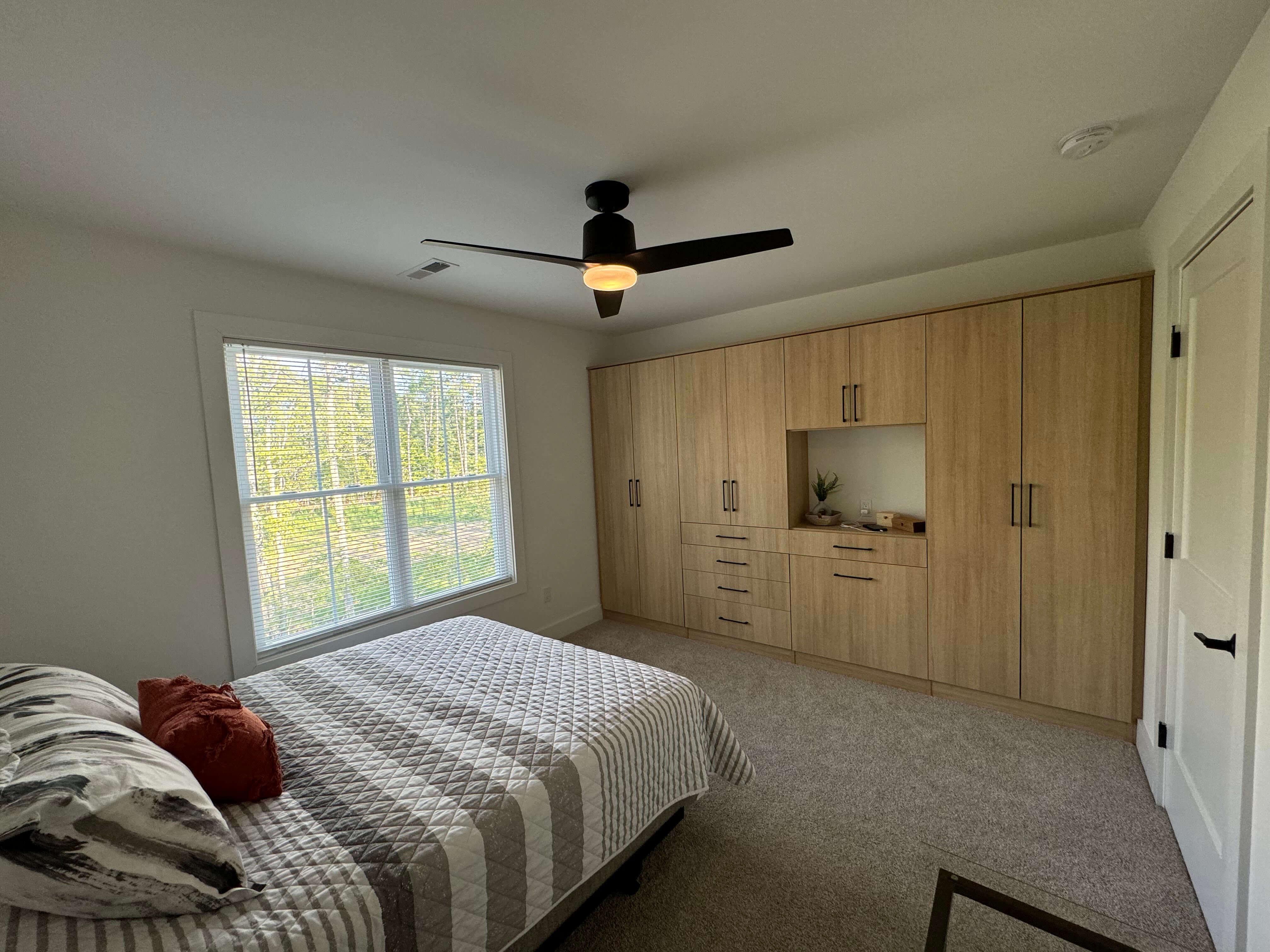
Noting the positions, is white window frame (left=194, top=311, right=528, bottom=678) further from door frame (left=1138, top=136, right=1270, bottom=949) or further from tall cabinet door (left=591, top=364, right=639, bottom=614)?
door frame (left=1138, top=136, right=1270, bottom=949)

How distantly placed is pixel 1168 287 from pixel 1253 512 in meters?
1.35

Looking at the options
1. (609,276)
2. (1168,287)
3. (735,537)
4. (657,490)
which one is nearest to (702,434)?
(657,490)

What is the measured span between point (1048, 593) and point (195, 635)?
4273 mm

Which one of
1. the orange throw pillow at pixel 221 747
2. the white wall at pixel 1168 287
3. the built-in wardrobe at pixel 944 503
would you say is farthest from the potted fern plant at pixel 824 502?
the orange throw pillow at pixel 221 747

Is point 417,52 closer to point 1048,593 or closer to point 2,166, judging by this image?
point 2,166

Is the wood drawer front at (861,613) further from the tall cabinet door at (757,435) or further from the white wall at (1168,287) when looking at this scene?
the white wall at (1168,287)

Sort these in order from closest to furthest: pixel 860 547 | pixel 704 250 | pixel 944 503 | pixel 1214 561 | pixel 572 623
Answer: pixel 1214 561 < pixel 704 250 < pixel 944 503 < pixel 860 547 < pixel 572 623

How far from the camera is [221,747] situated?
1391mm

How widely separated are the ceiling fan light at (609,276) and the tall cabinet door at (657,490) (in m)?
2.03

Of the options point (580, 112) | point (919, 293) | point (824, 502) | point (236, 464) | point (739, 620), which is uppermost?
point (580, 112)

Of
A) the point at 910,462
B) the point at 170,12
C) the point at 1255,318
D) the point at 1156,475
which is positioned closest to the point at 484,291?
the point at 170,12

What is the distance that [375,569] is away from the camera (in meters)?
3.18

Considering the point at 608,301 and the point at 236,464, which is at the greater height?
the point at 608,301

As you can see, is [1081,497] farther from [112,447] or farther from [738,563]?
[112,447]
